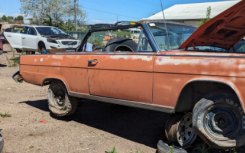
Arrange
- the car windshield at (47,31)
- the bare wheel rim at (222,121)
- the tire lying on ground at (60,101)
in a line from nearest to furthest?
the bare wheel rim at (222,121) < the tire lying on ground at (60,101) < the car windshield at (47,31)

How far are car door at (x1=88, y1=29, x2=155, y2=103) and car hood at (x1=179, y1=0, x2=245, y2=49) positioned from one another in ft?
A: 2.18

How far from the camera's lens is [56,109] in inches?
193

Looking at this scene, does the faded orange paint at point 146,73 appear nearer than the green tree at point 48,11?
Yes

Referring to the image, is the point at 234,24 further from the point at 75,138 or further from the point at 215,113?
the point at 75,138

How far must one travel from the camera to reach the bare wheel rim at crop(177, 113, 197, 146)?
3455 millimetres

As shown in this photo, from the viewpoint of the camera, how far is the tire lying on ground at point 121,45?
4.44 m

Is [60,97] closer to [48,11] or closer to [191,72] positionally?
[191,72]

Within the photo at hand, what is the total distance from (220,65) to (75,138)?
95.5 inches

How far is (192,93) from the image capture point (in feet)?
10.9

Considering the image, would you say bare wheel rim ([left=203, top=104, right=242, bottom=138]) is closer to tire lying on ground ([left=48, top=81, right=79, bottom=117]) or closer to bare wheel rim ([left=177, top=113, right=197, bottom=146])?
bare wheel rim ([left=177, top=113, right=197, bottom=146])

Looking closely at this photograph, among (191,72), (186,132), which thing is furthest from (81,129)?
(191,72)

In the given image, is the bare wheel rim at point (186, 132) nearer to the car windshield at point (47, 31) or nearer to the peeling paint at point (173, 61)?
the peeling paint at point (173, 61)


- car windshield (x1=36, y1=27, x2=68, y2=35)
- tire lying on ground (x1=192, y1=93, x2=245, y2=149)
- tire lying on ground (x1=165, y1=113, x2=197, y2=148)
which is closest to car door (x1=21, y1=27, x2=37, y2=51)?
car windshield (x1=36, y1=27, x2=68, y2=35)

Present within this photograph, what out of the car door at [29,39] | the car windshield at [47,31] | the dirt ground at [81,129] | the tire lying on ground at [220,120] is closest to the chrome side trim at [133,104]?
the tire lying on ground at [220,120]
